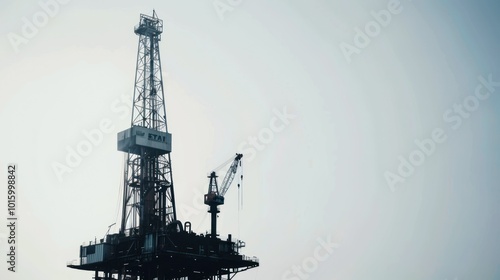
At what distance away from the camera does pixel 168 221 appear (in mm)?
131625

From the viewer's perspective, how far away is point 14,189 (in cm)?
9562

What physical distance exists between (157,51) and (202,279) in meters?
44.1

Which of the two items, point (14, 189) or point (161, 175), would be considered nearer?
point (14, 189)

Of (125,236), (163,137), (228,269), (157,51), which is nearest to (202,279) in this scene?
(228,269)

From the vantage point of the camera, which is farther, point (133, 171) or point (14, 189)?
point (133, 171)

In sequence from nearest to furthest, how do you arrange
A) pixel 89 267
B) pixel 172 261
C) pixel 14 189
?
pixel 14 189
pixel 172 261
pixel 89 267

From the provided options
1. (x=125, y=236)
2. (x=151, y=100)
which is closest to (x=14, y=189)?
(x=125, y=236)

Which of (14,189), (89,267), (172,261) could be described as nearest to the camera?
(14,189)

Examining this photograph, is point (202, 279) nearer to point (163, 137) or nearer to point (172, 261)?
point (172, 261)

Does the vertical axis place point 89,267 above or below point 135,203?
below

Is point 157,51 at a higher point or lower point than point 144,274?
higher

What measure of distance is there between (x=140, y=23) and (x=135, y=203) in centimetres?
3463

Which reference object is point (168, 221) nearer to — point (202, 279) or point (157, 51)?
point (202, 279)

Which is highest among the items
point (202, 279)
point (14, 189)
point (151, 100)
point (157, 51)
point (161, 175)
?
point (157, 51)
